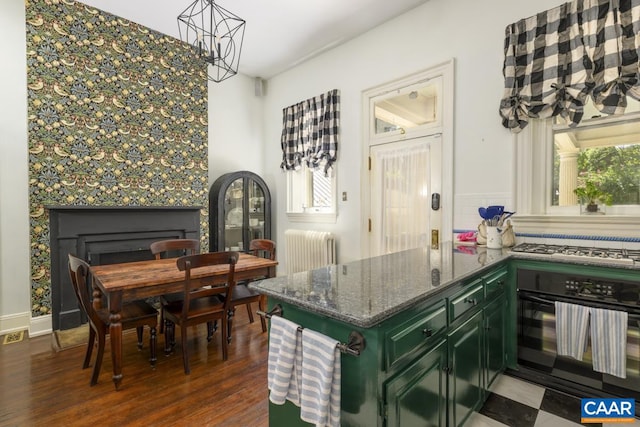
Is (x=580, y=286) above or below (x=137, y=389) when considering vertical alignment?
above

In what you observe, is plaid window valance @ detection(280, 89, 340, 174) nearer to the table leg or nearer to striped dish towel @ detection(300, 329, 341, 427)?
the table leg

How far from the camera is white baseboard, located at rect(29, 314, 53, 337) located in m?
2.95

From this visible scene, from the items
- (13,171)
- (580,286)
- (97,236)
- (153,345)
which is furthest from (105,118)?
(580,286)

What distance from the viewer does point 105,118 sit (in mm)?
3336

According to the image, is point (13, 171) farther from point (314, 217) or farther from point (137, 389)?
point (314, 217)

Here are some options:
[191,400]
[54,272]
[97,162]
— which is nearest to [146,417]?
[191,400]

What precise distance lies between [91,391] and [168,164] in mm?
2465

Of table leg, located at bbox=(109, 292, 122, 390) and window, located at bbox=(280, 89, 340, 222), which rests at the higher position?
window, located at bbox=(280, 89, 340, 222)

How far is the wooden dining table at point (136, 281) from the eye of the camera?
2.07 metres

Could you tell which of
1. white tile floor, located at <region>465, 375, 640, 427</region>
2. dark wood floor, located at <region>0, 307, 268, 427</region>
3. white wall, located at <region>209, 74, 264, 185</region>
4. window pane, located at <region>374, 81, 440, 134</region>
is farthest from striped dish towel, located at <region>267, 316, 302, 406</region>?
white wall, located at <region>209, 74, 264, 185</region>

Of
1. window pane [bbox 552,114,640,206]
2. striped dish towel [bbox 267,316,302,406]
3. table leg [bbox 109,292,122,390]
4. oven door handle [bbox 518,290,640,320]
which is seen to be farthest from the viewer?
window pane [bbox 552,114,640,206]

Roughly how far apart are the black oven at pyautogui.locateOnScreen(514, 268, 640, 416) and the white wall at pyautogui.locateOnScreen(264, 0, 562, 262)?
854 millimetres

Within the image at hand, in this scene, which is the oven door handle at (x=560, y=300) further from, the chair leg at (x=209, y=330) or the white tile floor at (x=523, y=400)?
the chair leg at (x=209, y=330)

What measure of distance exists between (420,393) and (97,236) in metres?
A: 3.32
